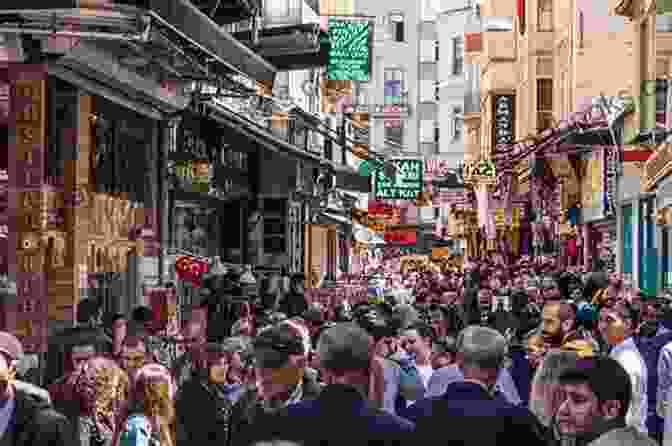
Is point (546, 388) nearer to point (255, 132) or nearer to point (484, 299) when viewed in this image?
point (255, 132)

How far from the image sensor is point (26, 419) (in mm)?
6996

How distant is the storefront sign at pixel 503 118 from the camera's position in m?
54.0

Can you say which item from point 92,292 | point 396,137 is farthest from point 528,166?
point 396,137

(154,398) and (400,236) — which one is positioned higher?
(154,398)

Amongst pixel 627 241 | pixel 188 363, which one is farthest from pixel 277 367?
pixel 627 241

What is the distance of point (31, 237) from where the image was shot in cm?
1575

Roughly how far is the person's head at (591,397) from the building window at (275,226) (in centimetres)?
2654

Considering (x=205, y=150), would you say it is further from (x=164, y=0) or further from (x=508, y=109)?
(x=508, y=109)

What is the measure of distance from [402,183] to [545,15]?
6.89 meters

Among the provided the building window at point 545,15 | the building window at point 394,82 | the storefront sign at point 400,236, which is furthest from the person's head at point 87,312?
the building window at point 394,82

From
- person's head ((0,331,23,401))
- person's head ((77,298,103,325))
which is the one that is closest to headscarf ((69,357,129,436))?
person's head ((0,331,23,401))

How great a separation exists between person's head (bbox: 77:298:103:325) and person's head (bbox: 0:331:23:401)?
7.88 metres

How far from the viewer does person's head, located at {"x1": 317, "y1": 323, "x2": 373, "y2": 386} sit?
6430mm

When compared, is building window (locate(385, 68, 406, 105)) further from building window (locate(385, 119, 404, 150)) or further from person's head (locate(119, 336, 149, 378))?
person's head (locate(119, 336, 149, 378))
